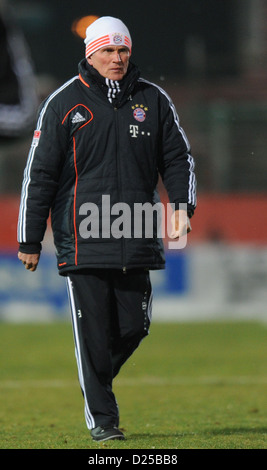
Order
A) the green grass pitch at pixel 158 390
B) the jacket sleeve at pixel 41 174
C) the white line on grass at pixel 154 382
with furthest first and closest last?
the white line on grass at pixel 154 382
the green grass pitch at pixel 158 390
the jacket sleeve at pixel 41 174

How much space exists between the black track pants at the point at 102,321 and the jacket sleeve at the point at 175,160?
1.50 feet

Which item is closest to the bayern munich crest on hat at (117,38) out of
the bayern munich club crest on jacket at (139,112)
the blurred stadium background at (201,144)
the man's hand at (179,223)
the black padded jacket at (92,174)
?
the black padded jacket at (92,174)

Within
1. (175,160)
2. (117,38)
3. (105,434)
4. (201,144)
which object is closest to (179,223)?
(175,160)

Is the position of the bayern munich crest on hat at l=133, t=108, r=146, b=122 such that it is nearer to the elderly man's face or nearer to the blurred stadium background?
the elderly man's face

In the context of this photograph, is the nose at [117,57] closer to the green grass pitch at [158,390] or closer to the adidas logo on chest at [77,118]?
the adidas logo on chest at [77,118]

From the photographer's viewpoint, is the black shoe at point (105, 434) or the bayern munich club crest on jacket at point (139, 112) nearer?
the black shoe at point (105, 434)

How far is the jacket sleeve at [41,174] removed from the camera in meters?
5.09

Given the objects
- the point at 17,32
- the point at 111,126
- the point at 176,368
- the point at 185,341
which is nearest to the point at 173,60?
the point at 185,341

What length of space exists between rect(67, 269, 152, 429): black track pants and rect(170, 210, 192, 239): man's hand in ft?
0.91

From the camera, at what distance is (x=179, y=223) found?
17.2 ft

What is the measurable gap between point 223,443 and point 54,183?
157 centimetres

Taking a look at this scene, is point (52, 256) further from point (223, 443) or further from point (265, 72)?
point (223, 443)

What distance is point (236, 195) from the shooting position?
18891 millimetres

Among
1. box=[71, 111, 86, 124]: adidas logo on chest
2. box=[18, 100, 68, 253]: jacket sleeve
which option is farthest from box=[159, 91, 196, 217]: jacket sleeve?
box=[18, 100, 68, 253]: jacket sleeve
